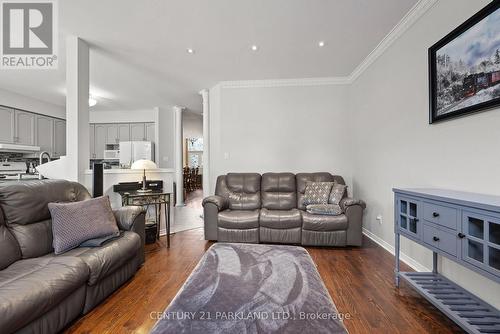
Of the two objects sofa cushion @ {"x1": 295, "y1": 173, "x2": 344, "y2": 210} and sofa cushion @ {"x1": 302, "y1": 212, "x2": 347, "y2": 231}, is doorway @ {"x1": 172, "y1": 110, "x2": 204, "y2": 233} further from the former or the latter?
sofa cushion @ {"x1": 302, "y1": 212, "x2": 347, "y2": 231}

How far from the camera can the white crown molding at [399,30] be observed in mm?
2102

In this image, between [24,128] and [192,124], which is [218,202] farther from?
[192,124]

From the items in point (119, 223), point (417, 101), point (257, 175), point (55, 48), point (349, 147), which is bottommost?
point (119, 223)

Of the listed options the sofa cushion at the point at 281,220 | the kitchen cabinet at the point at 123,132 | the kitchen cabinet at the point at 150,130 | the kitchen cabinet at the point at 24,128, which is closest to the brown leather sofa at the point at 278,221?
the sofa cushion at the point at 281,220

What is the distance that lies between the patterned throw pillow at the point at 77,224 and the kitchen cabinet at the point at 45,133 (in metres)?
4.64

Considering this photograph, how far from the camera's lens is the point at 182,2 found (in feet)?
6.86

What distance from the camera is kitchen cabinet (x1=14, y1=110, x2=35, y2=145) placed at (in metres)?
4.55

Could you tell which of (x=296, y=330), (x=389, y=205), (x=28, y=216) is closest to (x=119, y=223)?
(x=28, y=216)

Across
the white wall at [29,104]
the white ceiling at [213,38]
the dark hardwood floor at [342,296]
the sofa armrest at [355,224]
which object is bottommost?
the dark hardwood floor at [342,296]

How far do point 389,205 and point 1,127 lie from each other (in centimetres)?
701

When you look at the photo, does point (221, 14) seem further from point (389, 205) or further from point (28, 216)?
point (389, 205)

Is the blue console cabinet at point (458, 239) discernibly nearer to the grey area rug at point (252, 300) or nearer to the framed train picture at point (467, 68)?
the framed train picture at point (467, 68)

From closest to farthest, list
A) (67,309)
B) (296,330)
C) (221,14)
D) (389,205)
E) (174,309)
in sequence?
(296,330) → (174,309) → (67,309) → (221,14) → (389,205)

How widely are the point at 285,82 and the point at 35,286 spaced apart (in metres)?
4.05
